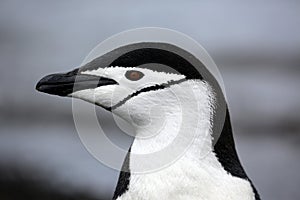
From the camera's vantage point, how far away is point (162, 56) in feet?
3.18

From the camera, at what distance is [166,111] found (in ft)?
3.22

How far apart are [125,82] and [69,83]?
0.06 m

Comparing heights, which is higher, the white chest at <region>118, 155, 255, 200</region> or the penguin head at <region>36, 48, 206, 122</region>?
the penguin head at <region>36, 48, 206, 122</region>

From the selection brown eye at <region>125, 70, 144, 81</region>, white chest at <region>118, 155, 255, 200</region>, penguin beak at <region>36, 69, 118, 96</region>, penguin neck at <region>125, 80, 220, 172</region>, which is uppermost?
brown eye at <region>125, 70, 144, 81</region>

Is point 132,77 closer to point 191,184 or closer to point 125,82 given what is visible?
point 125,82

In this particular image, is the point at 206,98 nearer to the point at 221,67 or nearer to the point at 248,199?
the point at 248,199

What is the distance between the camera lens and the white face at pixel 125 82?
0.97m

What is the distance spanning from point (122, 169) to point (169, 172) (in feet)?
0.21

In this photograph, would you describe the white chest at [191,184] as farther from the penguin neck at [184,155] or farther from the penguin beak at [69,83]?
the penguin beak at [69,83]

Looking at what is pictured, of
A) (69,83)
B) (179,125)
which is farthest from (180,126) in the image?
(69,83)

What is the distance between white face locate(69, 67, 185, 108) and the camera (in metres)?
0.97

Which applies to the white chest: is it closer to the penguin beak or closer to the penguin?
the penguin

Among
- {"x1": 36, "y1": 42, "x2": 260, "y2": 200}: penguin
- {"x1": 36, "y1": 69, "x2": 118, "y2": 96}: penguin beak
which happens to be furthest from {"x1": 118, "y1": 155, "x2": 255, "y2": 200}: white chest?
{"x1": 36, "y1": 69, "x2": 118, "y2": 96}: penguin beak

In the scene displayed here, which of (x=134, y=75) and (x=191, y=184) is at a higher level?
(x=134, y=75)
